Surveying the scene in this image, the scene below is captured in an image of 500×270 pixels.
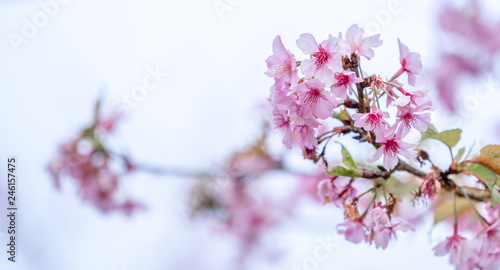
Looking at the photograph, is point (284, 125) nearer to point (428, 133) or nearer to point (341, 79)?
point (341, 79)

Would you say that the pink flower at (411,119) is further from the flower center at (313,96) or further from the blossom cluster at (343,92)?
the flower center at (313,96)

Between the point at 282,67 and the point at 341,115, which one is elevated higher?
the point at 282,67

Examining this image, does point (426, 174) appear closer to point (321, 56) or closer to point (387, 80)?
point (387, 80)

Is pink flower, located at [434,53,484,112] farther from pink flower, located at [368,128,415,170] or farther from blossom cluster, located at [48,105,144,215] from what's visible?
pink flower, located at [368,128,415,170]

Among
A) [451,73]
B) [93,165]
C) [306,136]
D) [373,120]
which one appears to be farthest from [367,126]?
[451,73]

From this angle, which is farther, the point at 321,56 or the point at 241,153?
the point at 241,153

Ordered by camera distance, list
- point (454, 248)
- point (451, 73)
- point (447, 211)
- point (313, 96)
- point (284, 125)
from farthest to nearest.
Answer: point (451, 73)
point (447, 211)
point (454, 248)
point (284, 125)
point (313, 96)

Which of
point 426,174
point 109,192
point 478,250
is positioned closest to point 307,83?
point 426,174
